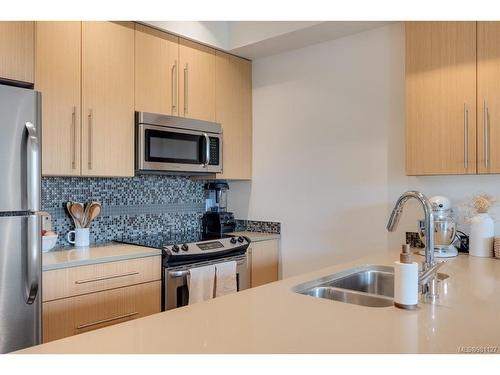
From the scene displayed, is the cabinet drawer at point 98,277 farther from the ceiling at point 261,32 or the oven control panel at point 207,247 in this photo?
the ceiling at point 261,32

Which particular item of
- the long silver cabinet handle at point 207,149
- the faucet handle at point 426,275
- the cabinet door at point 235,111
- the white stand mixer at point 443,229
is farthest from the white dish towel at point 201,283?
the faucet handle at point 426,275

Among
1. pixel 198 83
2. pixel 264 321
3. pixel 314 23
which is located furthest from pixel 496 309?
pixel 198 83

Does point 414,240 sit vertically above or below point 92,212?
below

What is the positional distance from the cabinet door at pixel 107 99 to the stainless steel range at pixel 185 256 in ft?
1.83

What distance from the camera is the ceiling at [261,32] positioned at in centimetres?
286

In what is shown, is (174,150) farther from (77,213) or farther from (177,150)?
(77,213)

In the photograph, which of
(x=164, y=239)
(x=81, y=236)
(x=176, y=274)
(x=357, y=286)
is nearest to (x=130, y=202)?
(x=164, y=239)

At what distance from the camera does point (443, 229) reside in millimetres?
2312

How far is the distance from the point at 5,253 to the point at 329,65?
7.89 ft

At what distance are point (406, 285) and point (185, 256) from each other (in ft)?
5.16

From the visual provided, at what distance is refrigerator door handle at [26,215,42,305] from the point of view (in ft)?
6.10

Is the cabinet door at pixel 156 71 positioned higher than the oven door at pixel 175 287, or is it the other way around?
the cabinet door at pixel 156 71
